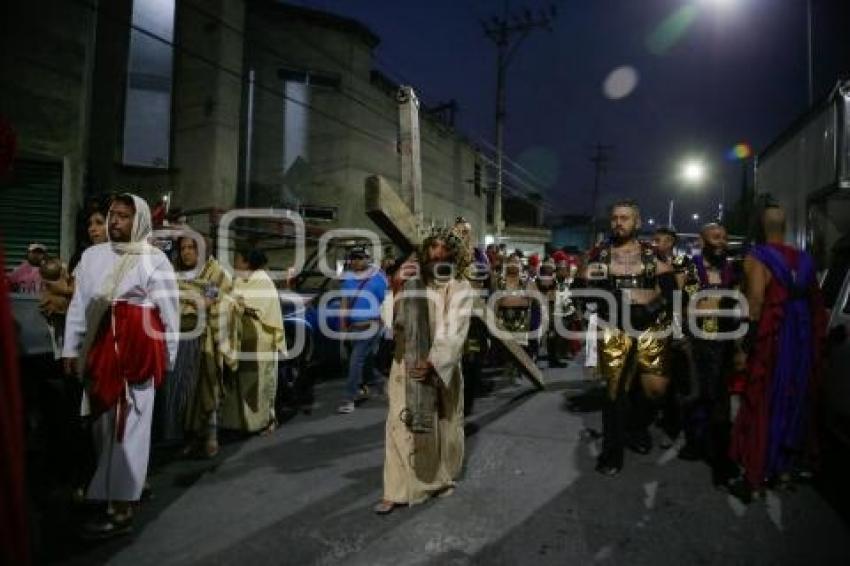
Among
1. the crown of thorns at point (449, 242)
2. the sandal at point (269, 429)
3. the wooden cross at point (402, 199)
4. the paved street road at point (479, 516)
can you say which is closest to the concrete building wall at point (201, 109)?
the sandal at point (269, 429)

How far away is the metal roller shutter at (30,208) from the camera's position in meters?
11.1

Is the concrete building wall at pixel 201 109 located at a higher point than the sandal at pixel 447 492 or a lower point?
higher

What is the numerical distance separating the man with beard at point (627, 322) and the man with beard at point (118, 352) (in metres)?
3.40

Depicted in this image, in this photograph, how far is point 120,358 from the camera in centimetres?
379

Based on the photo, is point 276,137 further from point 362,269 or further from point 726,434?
point 726,434

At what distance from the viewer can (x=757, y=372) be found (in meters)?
4.21

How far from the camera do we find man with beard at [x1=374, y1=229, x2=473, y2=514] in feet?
13.1

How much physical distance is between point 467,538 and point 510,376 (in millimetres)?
5886

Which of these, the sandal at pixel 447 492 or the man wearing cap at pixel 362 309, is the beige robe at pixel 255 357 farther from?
the sandal at pixel 447 492

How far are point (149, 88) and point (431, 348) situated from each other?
15.7 metres

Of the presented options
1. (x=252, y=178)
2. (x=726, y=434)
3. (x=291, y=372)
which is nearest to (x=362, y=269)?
(x=291, y=372)

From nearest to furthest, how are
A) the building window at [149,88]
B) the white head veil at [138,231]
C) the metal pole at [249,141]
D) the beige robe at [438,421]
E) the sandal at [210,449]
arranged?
the white head veil at [138,231], the beige robe at [438,421], the sandal at [210,449], the building window at [149,88], the metal pole at [249,141]

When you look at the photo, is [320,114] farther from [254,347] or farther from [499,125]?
[254,347]

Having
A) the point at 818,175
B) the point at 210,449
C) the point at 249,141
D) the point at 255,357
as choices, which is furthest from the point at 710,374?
the point at 249,141
